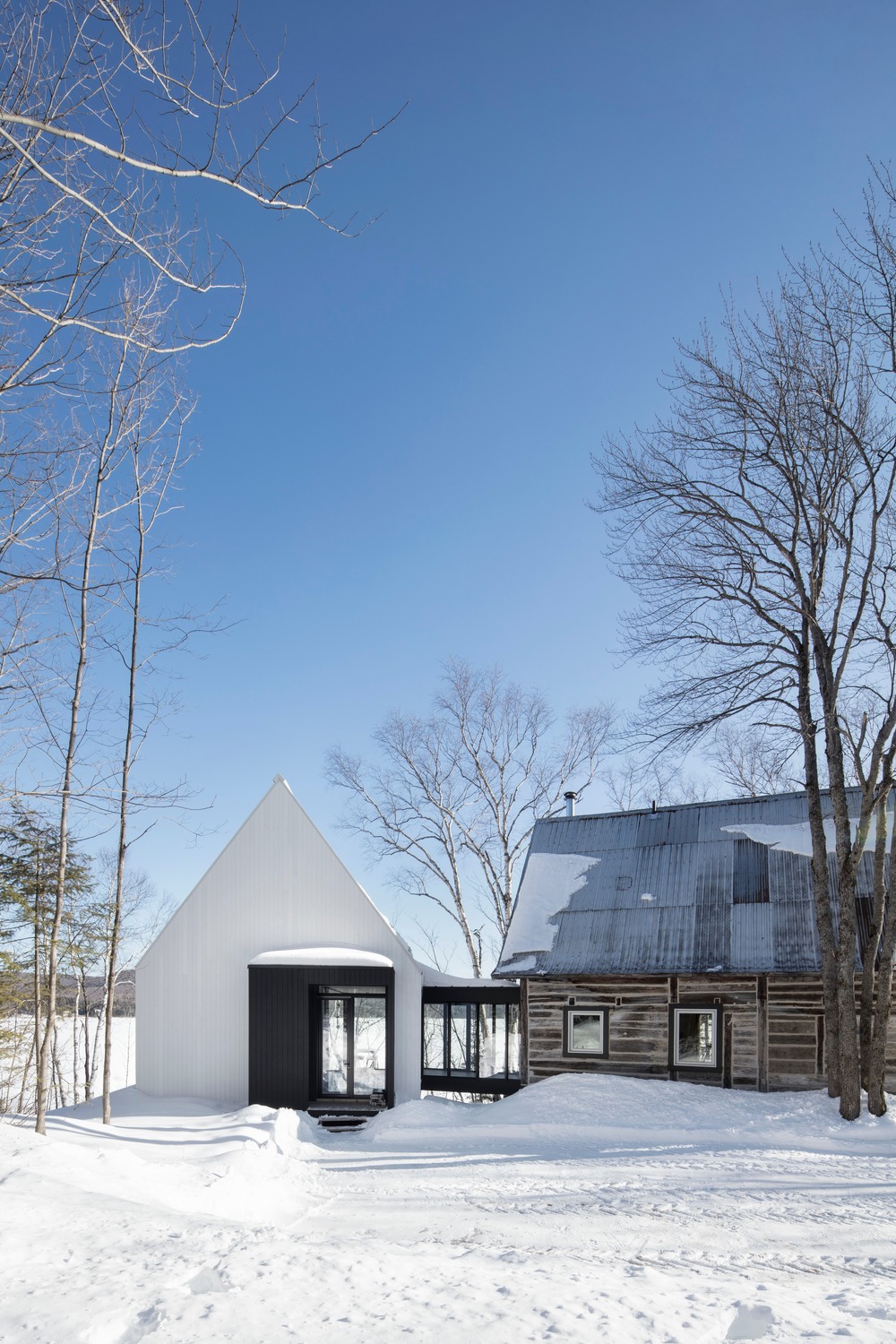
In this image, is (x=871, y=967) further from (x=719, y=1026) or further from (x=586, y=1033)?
(x=586, y=1033)

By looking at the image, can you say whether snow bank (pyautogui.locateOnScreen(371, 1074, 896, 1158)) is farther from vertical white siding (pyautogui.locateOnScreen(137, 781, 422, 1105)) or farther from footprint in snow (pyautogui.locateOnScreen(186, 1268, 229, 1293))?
footprint in snow (pyautogui.locateOnScreen(186, 1268, 229, 1293))

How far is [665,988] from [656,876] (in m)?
2.50

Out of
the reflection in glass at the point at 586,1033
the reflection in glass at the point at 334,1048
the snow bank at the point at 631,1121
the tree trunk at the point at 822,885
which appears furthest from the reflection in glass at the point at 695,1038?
the reflection in glass at the point at 334,1048

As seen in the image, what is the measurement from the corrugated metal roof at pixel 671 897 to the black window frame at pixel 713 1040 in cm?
81

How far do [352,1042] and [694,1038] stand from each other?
6.41 meters

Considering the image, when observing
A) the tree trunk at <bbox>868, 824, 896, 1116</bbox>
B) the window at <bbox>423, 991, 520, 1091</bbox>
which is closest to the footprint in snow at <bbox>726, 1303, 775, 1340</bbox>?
the tree trunk at <bbox>868, 824, 896, 1116</bbox>

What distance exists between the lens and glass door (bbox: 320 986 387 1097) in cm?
1720

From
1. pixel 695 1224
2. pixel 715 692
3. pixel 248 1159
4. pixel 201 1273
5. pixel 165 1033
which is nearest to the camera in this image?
pixel 201 1273

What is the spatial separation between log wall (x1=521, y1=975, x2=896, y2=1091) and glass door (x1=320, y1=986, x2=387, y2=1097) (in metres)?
2.93

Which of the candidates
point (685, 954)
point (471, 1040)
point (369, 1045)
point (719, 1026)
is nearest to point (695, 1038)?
point (719, 1026)

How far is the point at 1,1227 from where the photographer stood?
261 inches

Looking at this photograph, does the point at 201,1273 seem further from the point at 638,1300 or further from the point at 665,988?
the point at 665,988

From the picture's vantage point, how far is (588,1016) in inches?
702

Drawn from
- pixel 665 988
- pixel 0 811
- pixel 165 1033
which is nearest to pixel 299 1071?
pixel 165 1033
